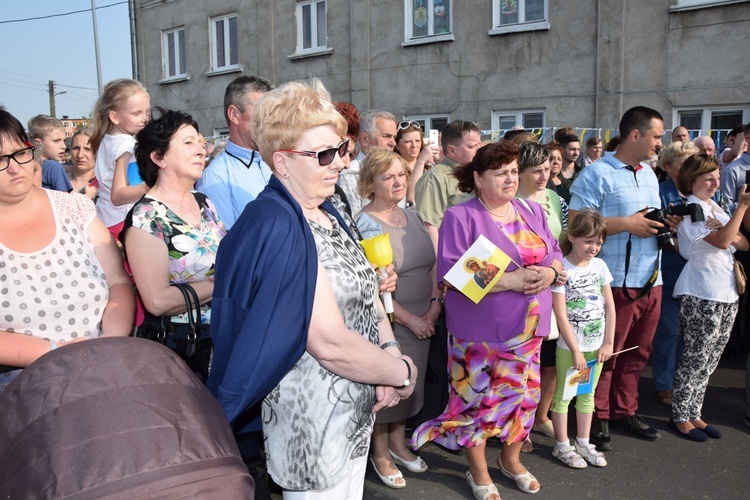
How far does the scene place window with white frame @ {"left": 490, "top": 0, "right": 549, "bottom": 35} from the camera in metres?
12.1

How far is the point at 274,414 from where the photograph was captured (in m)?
2.26

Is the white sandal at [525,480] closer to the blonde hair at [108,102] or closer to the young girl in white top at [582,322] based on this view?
the young girl in white top at [582,322]

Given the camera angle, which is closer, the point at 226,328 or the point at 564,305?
the point at 226,328

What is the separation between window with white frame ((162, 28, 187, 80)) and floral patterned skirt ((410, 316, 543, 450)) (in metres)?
17.2

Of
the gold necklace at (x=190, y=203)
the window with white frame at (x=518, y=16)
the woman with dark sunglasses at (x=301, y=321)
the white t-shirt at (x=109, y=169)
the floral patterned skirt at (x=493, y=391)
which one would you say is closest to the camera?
the woman with dark sunglasses at (x=301, y=321)

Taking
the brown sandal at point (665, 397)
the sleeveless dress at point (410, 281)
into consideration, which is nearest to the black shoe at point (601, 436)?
the brown sandal at point (665, 397)

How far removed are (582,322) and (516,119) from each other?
932 centimetres

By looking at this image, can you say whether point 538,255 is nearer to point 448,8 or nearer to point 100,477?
point 100,477

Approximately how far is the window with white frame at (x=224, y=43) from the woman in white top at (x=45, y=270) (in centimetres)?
1560

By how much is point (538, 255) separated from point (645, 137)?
141 centimetres

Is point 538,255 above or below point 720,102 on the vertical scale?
below

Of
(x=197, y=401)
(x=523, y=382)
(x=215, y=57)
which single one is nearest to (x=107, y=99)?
(x=523, y=382)

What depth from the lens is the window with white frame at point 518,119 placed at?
41.4 ft

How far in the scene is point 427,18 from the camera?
13594 mm
